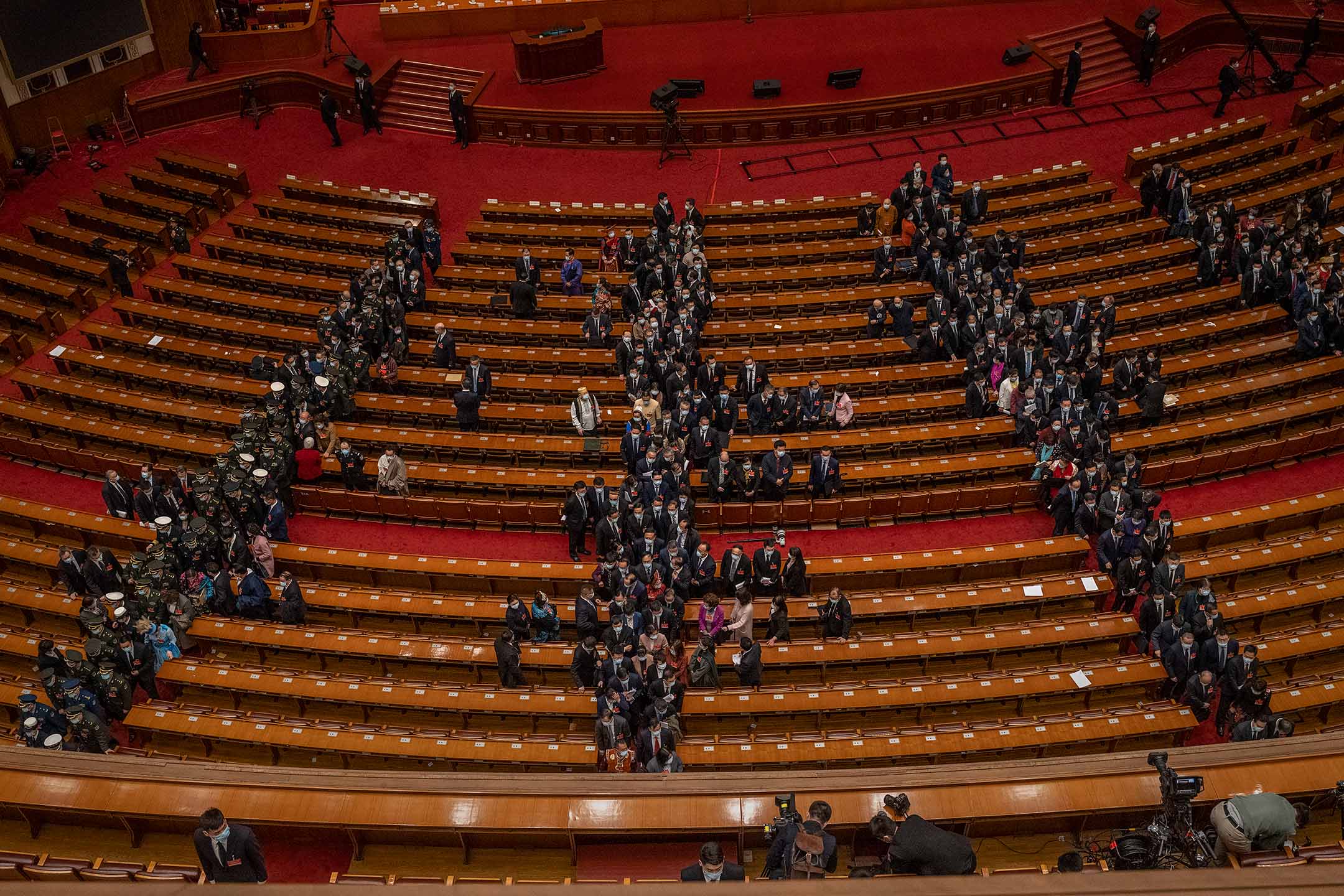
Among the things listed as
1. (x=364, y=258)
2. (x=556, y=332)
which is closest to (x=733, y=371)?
(x=556, y=332)

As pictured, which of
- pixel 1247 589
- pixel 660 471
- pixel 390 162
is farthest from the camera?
pixel 390 162

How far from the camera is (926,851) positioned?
6.69 metres

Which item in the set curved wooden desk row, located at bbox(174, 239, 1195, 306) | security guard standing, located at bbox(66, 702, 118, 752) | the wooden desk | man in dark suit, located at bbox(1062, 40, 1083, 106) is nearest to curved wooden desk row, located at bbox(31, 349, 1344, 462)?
curved wooden desk row, located at bbox(174, 239, 1195, 306)

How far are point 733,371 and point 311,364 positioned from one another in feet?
16.4

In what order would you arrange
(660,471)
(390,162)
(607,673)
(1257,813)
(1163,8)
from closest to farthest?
(1257,813), (607,673), (660,471), (390,162), (1163,8)

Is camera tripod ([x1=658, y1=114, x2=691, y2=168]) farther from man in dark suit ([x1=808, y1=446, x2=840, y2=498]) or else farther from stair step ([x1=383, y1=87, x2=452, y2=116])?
man in dark suit ([x1=808, y1=446, x2=840, y2=498])

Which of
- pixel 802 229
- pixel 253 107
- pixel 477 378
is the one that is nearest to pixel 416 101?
pixel 253 107

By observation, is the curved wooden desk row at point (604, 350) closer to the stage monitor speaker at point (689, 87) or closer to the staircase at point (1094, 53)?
the staircase at point (1094, 53)

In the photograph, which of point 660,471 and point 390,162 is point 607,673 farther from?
point 390,162

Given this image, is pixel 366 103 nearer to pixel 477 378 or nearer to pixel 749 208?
pixel 749 208

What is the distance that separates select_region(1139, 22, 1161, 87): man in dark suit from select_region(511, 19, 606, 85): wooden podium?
9.49m

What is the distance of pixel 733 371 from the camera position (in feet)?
45.4

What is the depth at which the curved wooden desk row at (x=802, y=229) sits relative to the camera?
15.9 meters

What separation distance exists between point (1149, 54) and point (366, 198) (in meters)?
13.3
